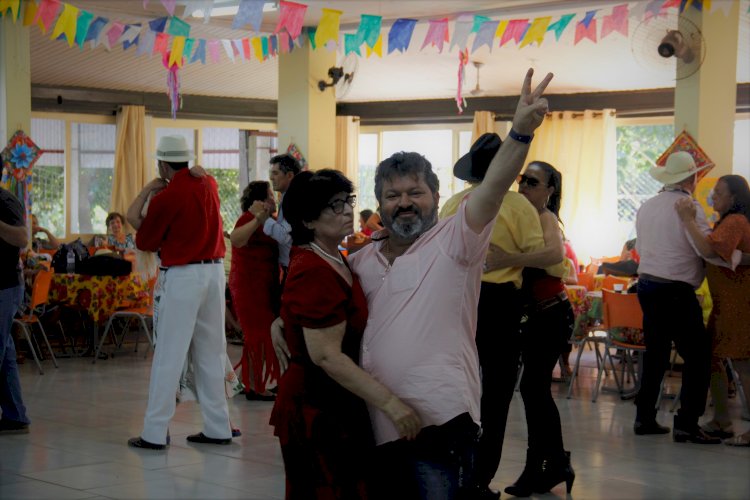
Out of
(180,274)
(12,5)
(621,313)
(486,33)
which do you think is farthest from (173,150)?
(486,33)

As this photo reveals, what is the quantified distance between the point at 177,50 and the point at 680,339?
7233 millimetres

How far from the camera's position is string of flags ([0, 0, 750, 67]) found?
933 centimetres

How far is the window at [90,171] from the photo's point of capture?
15.3 meters

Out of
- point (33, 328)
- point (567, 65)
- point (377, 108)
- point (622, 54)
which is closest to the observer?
point (33, 328)

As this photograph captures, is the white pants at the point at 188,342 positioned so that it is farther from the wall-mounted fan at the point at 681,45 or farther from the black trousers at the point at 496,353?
the wall-mounted fan at the point at 681,45

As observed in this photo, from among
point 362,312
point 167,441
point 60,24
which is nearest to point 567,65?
point 60,24

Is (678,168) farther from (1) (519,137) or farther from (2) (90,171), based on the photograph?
(2) (90,171)

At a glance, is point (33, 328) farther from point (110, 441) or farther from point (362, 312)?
point (362, 312)

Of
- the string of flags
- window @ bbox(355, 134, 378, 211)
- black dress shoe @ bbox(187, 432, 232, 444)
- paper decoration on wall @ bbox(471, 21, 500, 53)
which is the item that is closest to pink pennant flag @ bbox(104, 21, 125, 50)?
the string of flags

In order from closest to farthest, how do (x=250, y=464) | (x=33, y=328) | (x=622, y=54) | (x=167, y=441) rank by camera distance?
(x=250, y=464) < (x=167, y=441) < (x=33, y=328) < (x=622, y=54)

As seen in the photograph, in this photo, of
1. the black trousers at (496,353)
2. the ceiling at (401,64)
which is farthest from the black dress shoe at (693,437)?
the ceiling at (401,64)

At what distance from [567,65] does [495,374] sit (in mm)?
9914

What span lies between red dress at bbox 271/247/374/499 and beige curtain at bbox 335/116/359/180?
13799 mm

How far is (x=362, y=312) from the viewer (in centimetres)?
256
